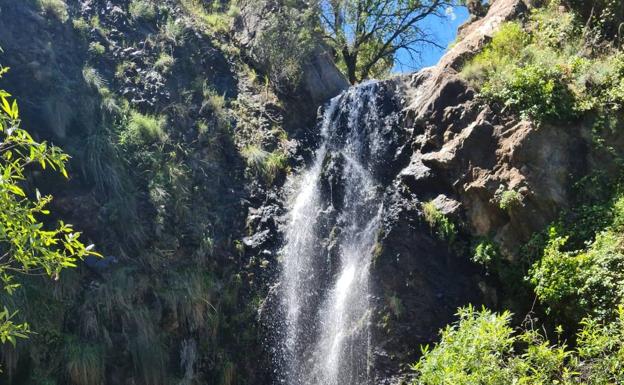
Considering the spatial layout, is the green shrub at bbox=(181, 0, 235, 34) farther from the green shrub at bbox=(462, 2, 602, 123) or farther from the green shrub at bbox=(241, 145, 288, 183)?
the green shrub at bbox=(462, 2, 602, 123)

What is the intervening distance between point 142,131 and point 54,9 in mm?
3706

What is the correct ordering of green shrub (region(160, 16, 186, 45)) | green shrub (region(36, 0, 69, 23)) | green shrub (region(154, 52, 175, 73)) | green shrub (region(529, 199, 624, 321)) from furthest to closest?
green shrub (region(160, 16, 186, 45))
green shrub (region(154, 52, 175, 73))
green shrub (region(36, 0, 69, 23))
green shrub (region(529, 199, 624, 321))

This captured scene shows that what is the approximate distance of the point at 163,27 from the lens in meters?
14.0

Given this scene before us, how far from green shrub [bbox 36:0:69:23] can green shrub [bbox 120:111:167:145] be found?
294 centimetres

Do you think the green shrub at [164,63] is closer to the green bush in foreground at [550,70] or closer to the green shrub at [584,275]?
the green bush in foreground at [550,70]

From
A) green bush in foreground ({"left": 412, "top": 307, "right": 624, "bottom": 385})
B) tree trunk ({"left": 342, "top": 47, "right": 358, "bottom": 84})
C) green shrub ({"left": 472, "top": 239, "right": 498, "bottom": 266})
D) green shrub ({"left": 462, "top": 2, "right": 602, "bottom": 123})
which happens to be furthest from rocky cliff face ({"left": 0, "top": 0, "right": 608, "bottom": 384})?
tree trunk ({"left": 342, "top": 47, "right": 358, "bottom": 84})

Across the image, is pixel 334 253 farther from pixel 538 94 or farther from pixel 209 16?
pixel 209 16

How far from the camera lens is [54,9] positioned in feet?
41.7

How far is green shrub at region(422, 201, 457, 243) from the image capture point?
9.41 m

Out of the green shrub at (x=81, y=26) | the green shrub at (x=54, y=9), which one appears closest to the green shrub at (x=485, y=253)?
the green shrub at (x=81, y=26)

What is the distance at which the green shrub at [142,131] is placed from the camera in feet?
36.7

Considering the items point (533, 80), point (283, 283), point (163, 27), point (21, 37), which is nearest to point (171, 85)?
point (163, 27)

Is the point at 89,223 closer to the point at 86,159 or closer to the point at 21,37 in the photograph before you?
the point at 86,159

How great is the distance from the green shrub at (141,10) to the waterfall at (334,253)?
5188 millimetres
